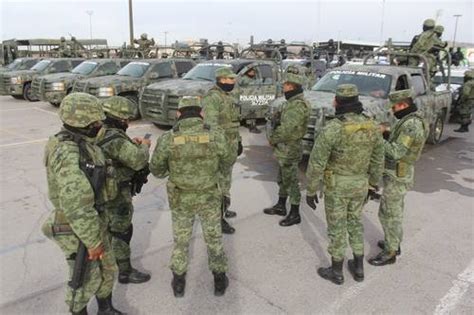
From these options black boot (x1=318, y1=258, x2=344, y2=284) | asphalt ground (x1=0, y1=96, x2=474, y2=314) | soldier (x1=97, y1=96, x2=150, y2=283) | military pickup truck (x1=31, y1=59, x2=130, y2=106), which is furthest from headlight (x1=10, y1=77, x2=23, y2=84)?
black boot (x1=318, y1=258, x2=344, y2=284)

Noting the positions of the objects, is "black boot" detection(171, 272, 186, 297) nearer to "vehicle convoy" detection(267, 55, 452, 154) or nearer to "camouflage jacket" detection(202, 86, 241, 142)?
"camouflage jacket" detection(202, 86, 241, 142)

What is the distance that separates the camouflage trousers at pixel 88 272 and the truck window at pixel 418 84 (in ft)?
22.8

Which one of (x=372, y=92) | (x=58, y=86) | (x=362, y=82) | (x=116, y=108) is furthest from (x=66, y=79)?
(x=116, y=108)

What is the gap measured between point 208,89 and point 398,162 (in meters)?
6.37

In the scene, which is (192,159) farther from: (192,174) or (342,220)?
(342,220)

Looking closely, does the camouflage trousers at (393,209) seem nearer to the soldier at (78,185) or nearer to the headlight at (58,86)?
the soldier at (78,185)

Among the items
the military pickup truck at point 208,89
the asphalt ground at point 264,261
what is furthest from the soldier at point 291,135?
the military pickup truck at point 208,89

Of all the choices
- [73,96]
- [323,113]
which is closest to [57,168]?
[73,96]

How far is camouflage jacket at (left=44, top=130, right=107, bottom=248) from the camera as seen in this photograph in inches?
95.3

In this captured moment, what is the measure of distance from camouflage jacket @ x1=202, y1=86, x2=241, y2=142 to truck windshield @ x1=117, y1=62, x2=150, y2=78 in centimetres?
764

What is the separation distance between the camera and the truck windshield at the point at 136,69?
12.1 meters

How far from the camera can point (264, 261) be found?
13.6ft

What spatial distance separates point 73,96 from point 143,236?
2411 millimetres

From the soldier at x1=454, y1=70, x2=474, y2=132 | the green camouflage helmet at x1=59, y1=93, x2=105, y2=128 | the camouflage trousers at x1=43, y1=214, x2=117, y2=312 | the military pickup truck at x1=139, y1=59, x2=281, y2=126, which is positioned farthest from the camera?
the soldier at x1=454, y1=70, x2=474, y2=132
